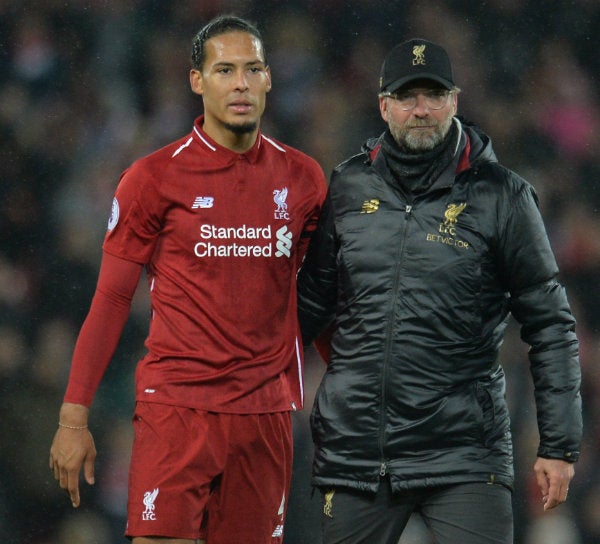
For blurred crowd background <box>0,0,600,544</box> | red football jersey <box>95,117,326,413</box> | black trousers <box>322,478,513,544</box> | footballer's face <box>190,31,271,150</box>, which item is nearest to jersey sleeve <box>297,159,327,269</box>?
red football jersey <box>95,117,326,413</box>

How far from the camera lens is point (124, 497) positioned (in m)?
4.08

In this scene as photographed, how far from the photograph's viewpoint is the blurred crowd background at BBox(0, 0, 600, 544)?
161 inches

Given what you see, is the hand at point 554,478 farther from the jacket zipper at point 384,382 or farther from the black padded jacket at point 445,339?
the jacket zipper at point 384,382

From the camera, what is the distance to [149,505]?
2732 mm

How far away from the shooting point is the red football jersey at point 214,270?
9.06ft

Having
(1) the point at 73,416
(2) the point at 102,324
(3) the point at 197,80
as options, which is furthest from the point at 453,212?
(1) the point at 73,416

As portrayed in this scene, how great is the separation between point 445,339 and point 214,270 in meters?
0.55

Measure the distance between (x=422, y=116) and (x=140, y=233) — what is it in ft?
2.29

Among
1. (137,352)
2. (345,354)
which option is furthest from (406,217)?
(137,352)

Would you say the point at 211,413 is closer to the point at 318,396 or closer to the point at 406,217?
the point at 318,396

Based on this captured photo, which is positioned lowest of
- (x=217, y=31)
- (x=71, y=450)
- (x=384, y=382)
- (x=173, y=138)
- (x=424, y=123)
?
Result: (x=71, y=450)

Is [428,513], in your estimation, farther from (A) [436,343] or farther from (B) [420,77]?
(B) [420,77]

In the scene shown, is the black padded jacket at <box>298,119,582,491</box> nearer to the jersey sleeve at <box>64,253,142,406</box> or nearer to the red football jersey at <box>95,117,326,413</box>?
the red football jersey at <box>95,117,326,413</box>

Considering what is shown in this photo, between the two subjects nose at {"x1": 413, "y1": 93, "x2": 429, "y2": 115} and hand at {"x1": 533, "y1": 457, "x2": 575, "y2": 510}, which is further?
nose at {"x1": 413, "y1": 93, "x2": 429, "y2": 115}
